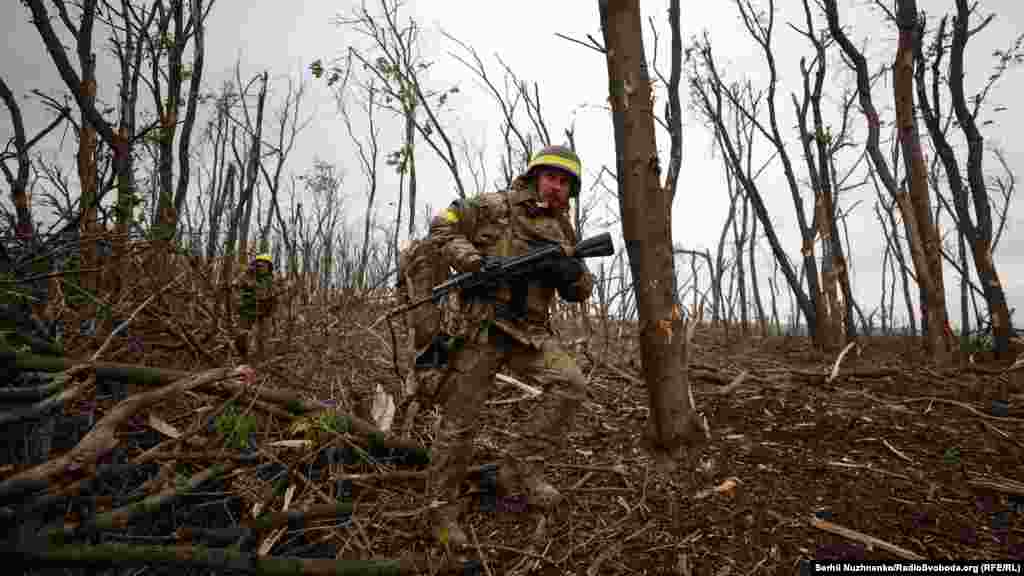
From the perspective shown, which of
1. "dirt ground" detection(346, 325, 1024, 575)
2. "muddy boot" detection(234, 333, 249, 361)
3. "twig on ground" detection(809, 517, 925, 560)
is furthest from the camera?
"muddy boot" detection(234, 333, 249, 361)

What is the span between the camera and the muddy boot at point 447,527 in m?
2.36

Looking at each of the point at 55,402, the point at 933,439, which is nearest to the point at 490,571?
the point at 55,402

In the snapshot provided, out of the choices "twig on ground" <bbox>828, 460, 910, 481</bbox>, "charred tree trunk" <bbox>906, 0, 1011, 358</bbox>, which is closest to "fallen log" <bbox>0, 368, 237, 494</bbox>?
→ "twig on ground" <bbox>828, 460, 910, 481</bbox>

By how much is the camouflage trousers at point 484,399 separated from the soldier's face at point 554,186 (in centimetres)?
87

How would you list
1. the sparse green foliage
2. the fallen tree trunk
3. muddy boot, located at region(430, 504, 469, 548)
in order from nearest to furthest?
the fallen tree trunk
muddy boot, located at region(430, 504, 469, 548)
the sparse green foliage

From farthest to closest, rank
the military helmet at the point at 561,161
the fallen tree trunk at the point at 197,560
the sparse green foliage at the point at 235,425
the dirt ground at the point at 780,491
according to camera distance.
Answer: the military helmet at the point at 561,161 → the sparse green foliage at the point at 235,425 → the dirt ground at the point at 780,491 → the fallen tree trunk at the point at 197,560

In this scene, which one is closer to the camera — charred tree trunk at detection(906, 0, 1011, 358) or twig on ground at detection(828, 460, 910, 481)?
twig on ground at detection(828, 460, 910, 481)

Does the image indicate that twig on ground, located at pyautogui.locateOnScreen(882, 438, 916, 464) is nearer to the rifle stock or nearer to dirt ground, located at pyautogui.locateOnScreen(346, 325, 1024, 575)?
dirt ground, located at pyautogui.locateOnScreen(346, 325, 1024, 575)

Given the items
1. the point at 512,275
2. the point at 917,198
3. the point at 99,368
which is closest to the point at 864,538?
the point at 512,275

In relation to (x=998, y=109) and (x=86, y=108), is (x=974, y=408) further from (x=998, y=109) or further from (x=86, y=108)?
(x=998, y=109)

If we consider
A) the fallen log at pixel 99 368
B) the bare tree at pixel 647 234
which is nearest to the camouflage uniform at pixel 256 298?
the fallen log at pixel 99 368

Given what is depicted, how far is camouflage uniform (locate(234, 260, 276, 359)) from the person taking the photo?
25.9ft

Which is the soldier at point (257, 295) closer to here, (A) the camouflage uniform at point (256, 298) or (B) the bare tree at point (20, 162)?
(A) the camouflage uniform at point (256, 298)

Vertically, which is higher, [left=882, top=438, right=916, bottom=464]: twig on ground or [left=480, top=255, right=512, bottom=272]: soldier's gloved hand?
[left=480, top=255, right=512, bottom=272]: soldier's gloved hand
